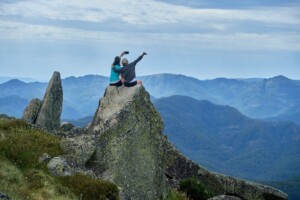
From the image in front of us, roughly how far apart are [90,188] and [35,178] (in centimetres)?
249

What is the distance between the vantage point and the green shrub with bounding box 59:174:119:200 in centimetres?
2123

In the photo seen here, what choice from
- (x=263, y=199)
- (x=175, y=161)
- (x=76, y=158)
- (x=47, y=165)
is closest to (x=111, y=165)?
(x=76, y=158)

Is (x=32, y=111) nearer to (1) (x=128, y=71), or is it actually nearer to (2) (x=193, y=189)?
(2) (x=193, y=189)

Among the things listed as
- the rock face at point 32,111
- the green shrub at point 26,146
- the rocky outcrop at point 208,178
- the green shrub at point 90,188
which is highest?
the green shrub at point 26,146

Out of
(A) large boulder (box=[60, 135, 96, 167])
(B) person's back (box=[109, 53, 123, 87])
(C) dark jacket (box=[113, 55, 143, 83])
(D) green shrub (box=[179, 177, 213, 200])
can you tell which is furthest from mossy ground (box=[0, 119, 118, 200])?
(D) green shrub (box=[179, 177, 213, 200])

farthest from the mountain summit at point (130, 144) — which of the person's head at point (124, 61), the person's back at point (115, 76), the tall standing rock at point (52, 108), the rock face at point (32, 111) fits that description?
the rock face at point (32, 111)

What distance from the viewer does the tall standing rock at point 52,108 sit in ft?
151

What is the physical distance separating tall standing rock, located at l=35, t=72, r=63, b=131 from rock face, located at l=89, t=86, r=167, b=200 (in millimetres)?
18602

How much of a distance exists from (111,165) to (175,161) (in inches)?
693

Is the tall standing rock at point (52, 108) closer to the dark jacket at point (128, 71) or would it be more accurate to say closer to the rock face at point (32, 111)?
the rock face at point (32, 111)

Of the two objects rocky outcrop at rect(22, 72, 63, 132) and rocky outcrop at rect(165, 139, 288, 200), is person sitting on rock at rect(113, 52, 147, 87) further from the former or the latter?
rocky outcrop at rect(22, 72, 63, 132)

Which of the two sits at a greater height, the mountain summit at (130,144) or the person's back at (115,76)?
the person's back at (115,76)

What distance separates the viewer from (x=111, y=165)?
25.1 meters

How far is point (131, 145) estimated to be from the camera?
85.5ft
